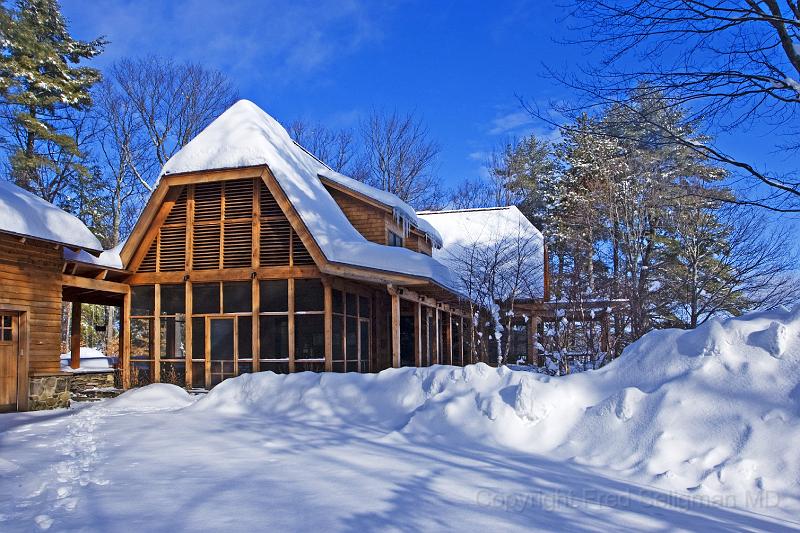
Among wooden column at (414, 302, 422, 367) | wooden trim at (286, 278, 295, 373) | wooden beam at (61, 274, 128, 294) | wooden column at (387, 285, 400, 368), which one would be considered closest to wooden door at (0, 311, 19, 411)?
wooden beam at (61, 274, 128, 294)

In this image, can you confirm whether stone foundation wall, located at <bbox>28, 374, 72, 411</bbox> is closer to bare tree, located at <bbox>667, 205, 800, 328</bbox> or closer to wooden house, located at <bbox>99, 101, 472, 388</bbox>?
wooden house, located at <bbox>99, 101, 472, 388</bbox>

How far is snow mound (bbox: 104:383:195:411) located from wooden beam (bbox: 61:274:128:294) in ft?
8.89

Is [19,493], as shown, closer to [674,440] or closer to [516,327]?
[674,440]

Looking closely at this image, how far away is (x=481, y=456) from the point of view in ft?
21.8

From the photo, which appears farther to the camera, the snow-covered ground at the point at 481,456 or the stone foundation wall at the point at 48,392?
the stone foundation wall at the point at 48,392

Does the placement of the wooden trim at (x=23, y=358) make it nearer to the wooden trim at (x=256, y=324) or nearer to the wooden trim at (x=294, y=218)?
the wooden trim at (x=256, y=324)

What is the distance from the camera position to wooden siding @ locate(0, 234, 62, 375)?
11.3 m

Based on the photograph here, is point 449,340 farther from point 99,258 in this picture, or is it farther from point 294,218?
point 99,258

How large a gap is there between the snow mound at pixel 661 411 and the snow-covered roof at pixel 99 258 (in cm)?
744

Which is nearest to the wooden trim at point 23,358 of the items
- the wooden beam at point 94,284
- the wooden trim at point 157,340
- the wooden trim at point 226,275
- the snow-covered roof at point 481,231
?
the wooden beam at point 94,284

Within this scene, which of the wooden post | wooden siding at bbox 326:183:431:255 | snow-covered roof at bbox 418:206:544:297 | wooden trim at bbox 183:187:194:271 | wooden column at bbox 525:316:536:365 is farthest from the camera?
snow-covered roof at bbox 418:206:544:297

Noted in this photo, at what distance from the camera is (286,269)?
1422cm

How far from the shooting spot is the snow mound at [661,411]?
18.3ft

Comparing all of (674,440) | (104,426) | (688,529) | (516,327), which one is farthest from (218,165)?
(516,327)
